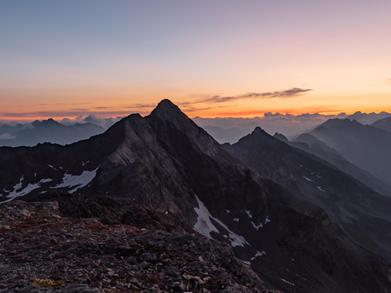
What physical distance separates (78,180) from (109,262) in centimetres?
14046

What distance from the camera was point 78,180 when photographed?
157 metres

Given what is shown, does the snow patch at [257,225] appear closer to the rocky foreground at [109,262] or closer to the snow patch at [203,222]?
the snow patch at [203,222]

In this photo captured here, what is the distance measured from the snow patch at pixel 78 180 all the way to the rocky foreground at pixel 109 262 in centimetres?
11844

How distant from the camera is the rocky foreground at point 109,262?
1994cm

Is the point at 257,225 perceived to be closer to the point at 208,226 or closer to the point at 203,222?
the point at 208,226

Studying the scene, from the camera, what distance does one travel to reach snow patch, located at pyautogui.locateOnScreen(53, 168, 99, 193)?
15002 centimetres

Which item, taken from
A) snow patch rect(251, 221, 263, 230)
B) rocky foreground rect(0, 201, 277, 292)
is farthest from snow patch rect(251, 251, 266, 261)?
rocky foreground rect(0, 201, 277, 292)

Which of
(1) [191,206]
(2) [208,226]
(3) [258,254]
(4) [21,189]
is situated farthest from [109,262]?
(1) [191,206]

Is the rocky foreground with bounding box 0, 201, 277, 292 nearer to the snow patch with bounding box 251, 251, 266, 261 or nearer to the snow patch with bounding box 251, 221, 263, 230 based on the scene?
the snow patch with bounding box 251, 251, 266, 261

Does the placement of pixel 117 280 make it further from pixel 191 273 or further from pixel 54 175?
pixel 54 175

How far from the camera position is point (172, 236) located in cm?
2992

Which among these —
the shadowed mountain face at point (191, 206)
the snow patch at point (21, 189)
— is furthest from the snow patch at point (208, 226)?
the snow patch at point (21, 189)

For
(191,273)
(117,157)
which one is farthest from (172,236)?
(117,157)

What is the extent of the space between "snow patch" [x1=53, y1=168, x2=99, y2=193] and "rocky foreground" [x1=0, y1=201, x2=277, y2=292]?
118437mm
